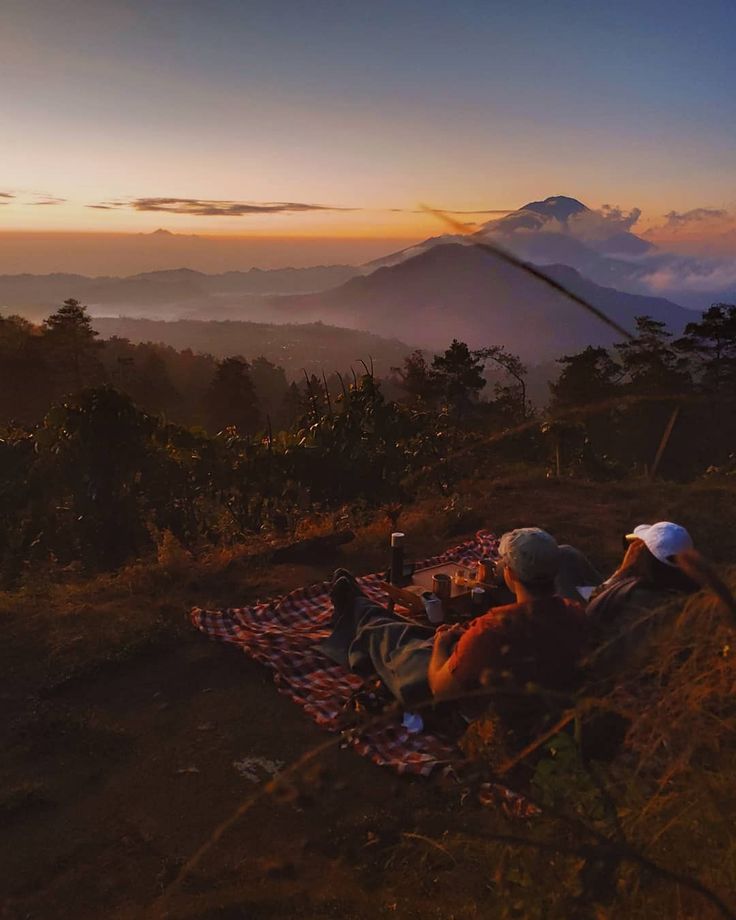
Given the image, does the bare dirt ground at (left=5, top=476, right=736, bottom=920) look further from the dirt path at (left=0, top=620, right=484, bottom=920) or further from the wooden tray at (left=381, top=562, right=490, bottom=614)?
the wooden tray at (left=381, top=562, right=490, bottom=614)

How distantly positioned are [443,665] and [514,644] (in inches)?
15.9

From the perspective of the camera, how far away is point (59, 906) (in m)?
2.27

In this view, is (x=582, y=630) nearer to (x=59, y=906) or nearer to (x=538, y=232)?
(x=538, y=232)

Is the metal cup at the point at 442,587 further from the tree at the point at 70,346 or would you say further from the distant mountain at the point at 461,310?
the distant mountain at the point at 461,310

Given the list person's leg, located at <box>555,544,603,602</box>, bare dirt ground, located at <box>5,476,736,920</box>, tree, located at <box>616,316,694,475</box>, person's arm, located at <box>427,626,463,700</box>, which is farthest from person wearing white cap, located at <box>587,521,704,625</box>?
tree, located at <box>616,316,694,475</box>

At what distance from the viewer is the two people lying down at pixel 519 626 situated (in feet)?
8.49

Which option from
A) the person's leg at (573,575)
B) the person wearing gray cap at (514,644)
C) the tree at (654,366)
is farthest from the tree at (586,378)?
the person wearing gray cap at (514,644)

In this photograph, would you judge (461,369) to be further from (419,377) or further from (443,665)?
(443,665)

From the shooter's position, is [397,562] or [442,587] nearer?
[442,587]

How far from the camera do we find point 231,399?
38281mm

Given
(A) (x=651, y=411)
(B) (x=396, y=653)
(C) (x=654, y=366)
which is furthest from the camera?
(C) (x=654, y=366)

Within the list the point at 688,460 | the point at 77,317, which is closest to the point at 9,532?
the point at 688,460

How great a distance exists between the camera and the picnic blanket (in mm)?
3061

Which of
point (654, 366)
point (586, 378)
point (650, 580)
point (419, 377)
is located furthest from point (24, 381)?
point (650, 580)
